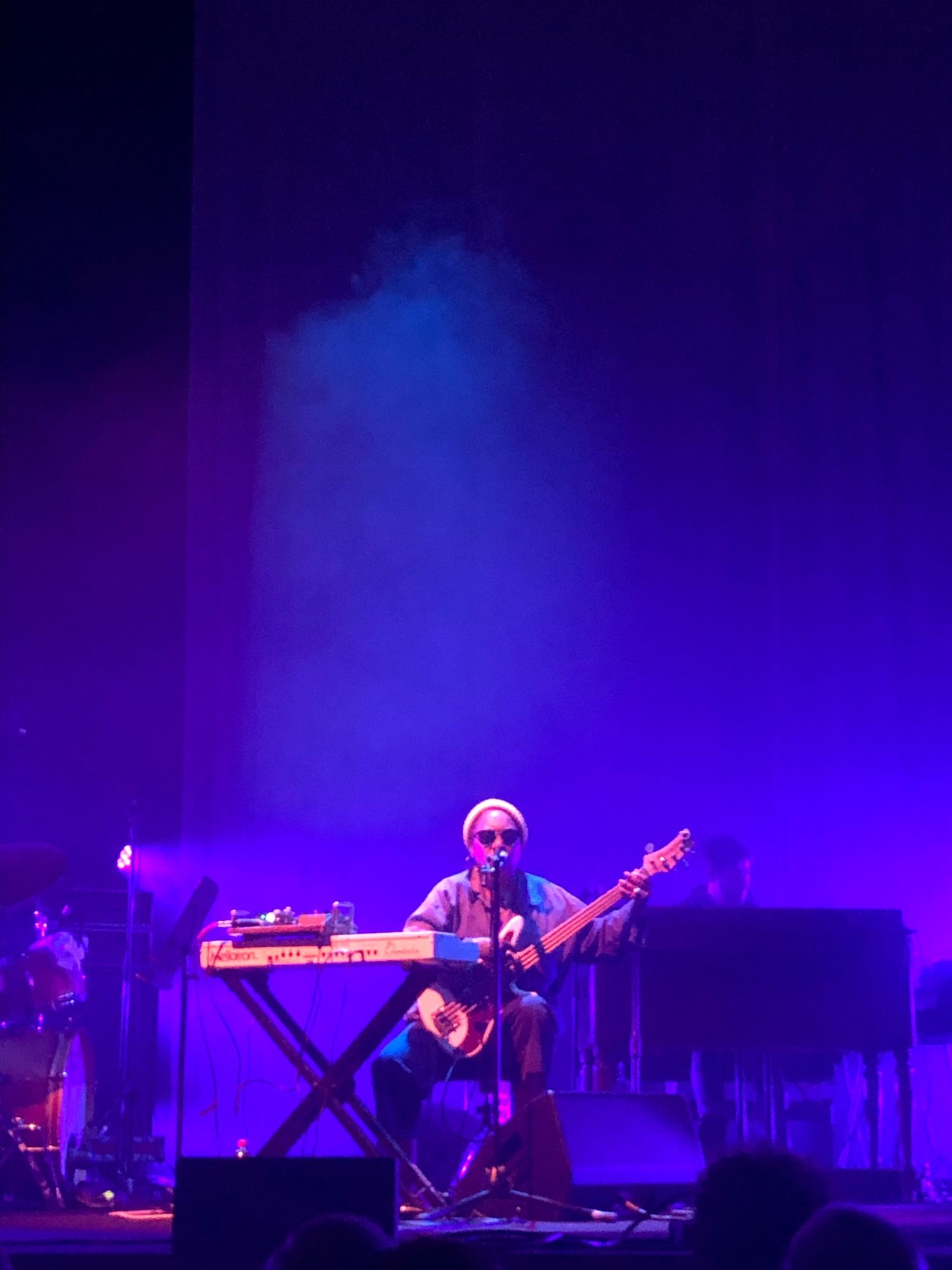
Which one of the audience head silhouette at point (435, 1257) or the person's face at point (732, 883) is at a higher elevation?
the person's face at point (732, 883)

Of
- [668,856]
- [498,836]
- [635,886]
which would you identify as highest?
[498,836]

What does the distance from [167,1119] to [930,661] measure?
4417 mm

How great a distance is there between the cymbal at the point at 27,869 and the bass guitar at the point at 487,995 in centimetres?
139

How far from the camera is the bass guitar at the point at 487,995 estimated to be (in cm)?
562

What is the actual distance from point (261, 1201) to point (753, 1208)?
1.49 metres

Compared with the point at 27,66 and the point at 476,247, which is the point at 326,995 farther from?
the point at 27,66

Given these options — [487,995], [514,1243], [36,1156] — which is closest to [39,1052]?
[36,1156]

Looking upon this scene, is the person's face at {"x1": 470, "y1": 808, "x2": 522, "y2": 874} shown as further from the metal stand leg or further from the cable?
the cable

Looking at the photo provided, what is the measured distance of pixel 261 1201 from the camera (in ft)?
12.2

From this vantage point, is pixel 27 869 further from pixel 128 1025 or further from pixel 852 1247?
pixel 852 1247

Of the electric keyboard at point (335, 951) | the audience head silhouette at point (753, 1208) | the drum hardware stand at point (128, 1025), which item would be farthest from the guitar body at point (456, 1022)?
the audience head silhouette at point (753, 1208)

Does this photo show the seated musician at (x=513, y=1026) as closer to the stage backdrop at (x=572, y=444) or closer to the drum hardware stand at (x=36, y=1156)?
the drum hardware stand at (x=36, y=1156)

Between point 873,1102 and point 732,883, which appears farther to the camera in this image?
point 732,883

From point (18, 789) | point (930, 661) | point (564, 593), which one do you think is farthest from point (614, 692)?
point (18, 789)
